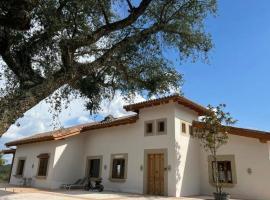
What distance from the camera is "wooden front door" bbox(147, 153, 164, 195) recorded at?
14.5 meters

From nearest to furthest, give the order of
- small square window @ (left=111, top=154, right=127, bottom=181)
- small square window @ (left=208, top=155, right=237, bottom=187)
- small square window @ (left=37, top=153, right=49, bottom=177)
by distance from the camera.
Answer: small square window @ (left=208, top=155, right=237, bottom=187) < small square window @ (left=111, top=154, right=127, bottom=181) < small square window @ (left=37, top=153, right=49, bottom=177)

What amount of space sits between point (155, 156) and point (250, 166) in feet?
16.1

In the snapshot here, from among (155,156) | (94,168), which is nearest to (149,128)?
(155,156)

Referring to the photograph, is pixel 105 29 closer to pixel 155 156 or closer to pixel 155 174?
pixel 155 156

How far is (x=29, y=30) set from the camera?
8.95 metres

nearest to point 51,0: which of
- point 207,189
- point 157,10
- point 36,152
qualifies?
point 157,10

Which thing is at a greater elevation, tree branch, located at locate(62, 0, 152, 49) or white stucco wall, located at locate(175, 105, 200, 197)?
tree branch, located at locate(62, 0, 152, 49)

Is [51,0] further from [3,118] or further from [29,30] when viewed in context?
[3,118]

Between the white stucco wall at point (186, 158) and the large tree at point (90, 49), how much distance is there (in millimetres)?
4450

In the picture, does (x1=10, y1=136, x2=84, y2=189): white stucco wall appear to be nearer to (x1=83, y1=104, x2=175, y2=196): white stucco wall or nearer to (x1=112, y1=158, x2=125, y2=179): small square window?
(x1=83, y1=104, x2=175, y2=196): white stucco wall

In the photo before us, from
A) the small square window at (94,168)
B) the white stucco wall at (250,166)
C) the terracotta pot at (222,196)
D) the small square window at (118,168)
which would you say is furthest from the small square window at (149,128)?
the terracotta pot at (222,196)

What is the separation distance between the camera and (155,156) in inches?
595

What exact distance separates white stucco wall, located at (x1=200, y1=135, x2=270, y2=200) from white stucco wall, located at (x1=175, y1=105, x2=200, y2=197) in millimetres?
1681

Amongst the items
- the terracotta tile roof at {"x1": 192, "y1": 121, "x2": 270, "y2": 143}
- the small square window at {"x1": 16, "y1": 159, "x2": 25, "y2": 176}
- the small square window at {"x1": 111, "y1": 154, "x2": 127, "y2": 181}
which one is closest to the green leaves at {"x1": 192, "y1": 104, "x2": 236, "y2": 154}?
the terracotta tile roof at {"x1": 192, "y1": 121, "x2": 270, "y2": 143}
